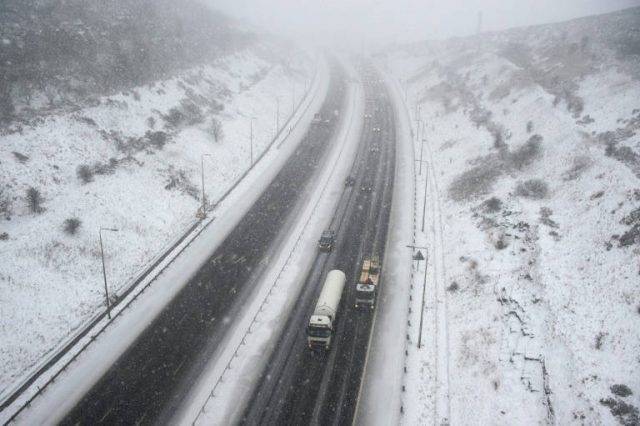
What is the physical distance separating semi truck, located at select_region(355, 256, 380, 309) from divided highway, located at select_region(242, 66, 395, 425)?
1.01 meters

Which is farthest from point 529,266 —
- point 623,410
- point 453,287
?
point 623,410

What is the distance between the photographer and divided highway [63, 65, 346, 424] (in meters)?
28.2

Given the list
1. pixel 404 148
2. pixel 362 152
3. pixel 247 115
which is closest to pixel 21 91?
pixel 247 115

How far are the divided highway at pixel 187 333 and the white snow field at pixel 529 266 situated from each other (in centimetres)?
1278

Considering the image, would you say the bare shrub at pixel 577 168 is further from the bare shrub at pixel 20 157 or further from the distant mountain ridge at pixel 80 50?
the distant mountain ridge at pixel 80 50

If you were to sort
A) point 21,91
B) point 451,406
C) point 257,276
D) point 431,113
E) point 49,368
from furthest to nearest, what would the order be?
point 431,113
point 21,91
point 257,276
point 49,368
point 451,406

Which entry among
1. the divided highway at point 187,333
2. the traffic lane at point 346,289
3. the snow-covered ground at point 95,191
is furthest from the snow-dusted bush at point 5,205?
the traffic lane at point 346,289

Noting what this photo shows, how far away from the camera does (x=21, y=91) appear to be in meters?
51.8

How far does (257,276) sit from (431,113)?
61236 mm

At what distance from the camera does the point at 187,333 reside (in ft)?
113

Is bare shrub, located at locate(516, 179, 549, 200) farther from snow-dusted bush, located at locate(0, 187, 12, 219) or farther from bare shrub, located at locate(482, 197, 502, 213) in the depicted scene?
snow-dusted bush, located at locate(0, 187, 12, 219)

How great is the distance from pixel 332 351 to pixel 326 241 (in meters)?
14.6

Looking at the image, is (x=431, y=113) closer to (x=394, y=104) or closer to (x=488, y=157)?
(x=394, y=104)

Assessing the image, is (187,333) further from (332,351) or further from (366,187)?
(366,187)
